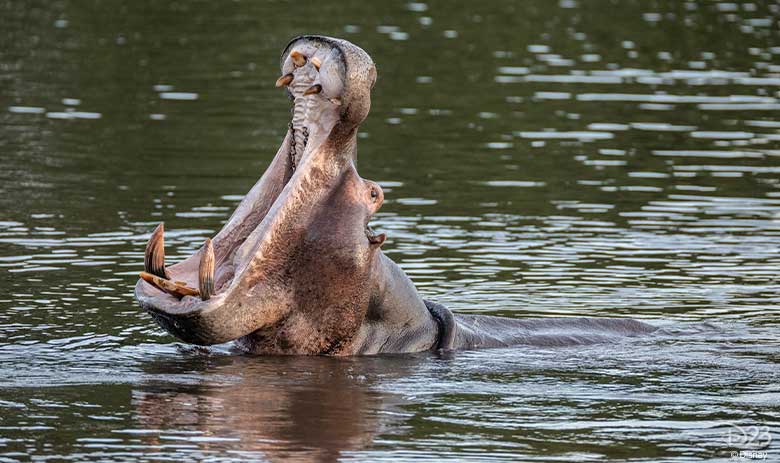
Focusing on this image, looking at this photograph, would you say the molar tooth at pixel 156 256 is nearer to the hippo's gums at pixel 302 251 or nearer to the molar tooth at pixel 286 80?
the hippo's gums at pixel 302 251

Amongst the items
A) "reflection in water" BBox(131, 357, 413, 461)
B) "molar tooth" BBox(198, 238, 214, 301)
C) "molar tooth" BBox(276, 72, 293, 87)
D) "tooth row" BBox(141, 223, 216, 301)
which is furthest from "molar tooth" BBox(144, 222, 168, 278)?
"molar tooth" BBox(276, 72, 293, 87)

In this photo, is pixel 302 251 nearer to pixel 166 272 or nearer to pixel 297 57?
pixel 166 272

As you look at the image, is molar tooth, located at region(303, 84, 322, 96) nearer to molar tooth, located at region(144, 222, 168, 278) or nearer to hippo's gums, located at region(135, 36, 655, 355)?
hippo's gums, located at region(135, 36, 655, 355)

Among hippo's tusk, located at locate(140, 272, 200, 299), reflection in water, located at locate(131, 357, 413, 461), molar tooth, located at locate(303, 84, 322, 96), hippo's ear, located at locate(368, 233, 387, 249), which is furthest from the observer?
hippo's ear, located at locate(368, 233, 387, 249)

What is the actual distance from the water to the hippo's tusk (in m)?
0.50

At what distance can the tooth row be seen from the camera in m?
8.26

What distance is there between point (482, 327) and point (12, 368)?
2771mm

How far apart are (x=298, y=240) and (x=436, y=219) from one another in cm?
572

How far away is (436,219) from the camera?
46.8 ft

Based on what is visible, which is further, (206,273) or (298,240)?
(298,240)

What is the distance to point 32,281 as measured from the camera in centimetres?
1130

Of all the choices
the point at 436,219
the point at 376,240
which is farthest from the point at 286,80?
the point at 436,219

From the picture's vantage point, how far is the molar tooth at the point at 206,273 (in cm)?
822

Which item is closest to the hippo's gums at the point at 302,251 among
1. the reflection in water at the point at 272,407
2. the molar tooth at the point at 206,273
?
the molar tooth at the point at 206,273
